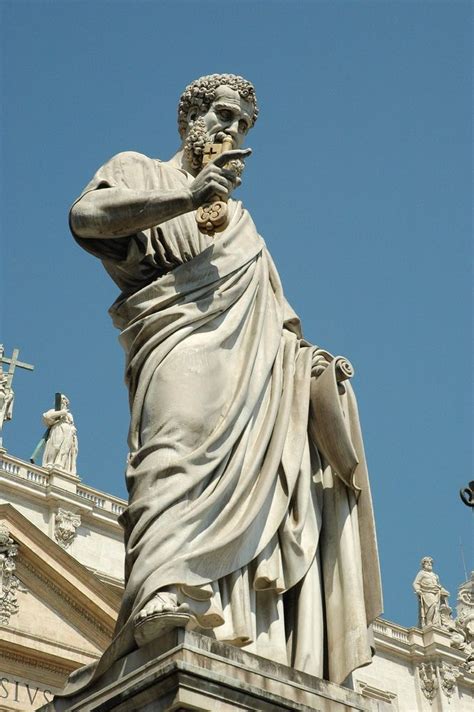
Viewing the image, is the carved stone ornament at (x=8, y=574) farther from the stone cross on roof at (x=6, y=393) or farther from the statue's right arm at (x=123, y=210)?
the statue's right arm at (x=123, y=210)

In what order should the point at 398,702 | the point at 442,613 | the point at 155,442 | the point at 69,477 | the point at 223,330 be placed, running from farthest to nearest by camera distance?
the point at 442,613, the point at 398,702, the point at 69,477, the point at 223,330, the point at 155,442

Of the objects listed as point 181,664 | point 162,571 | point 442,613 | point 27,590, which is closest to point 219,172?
point 162,571

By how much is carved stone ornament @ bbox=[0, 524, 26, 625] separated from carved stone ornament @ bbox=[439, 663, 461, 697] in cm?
1422

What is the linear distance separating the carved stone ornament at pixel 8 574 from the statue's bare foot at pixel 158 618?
26596 millimetres

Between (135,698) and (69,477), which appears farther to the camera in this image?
(69,477)

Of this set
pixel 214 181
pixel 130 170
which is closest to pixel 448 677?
pixel 130 170

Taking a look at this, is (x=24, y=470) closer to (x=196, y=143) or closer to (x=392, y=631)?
(x=392, y=631)

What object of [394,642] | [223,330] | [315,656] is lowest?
[315,656]

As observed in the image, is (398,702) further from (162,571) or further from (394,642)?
(162,571)

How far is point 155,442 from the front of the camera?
4648mm

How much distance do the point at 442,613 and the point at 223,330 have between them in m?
37.3

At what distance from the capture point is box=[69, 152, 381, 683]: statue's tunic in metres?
4.51

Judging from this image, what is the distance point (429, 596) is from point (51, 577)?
14249 mm

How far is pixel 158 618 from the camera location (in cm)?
418
